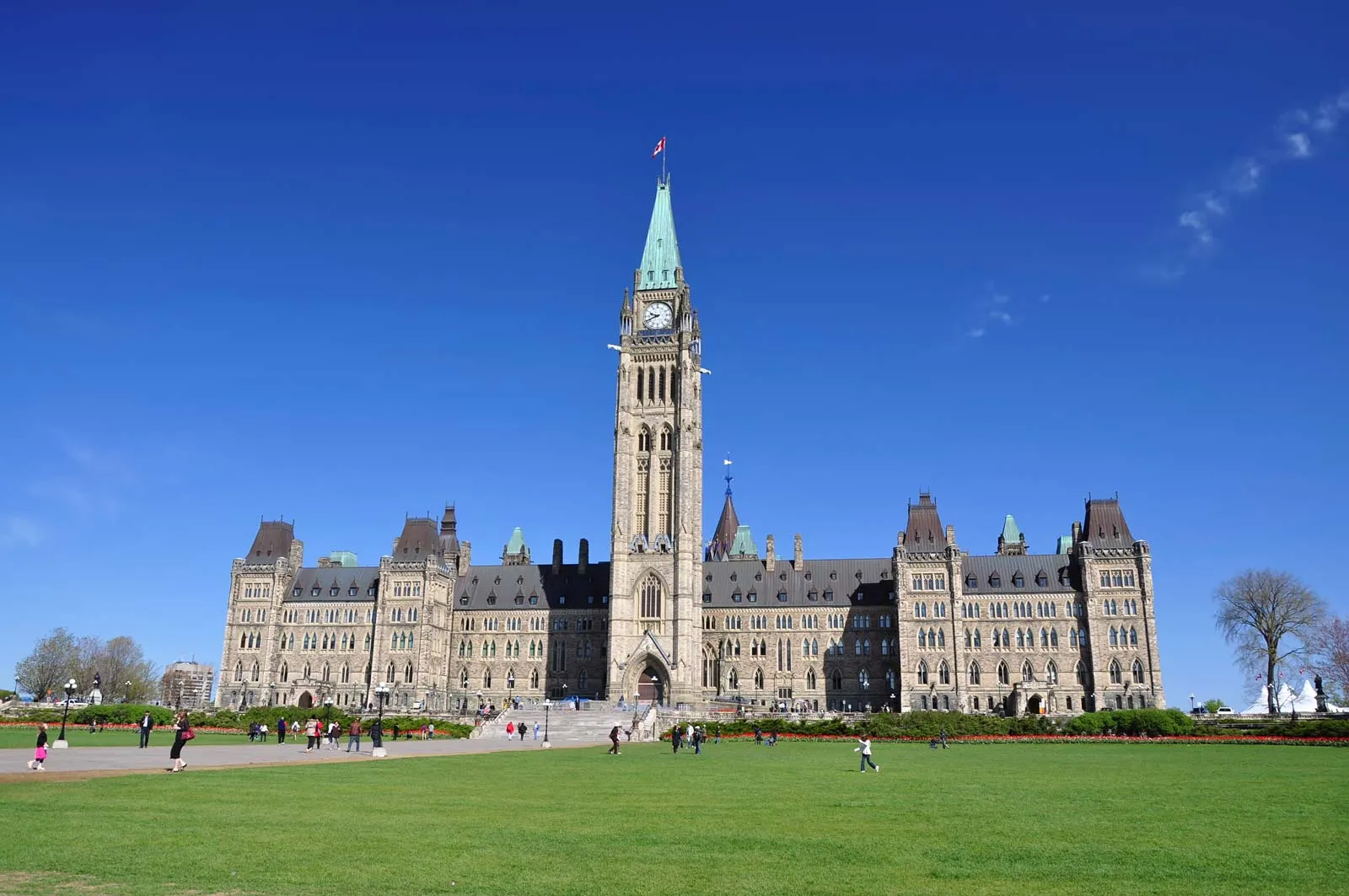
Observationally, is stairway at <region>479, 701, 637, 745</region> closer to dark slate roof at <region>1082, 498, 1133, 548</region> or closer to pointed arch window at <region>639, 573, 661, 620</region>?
pointed arch window at <region>639, 573, 661, 620</region>

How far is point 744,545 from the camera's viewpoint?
141625mm

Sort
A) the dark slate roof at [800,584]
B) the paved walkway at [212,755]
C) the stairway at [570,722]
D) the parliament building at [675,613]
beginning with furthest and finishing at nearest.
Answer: the dark slate roof at [800,584] → the parliament building at [675,613] → the stairway at [570,722] → the paved walkway at [212,755]

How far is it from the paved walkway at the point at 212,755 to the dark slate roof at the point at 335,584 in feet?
197

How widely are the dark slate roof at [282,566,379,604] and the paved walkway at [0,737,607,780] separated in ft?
197

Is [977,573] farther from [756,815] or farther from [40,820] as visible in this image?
[40,820]

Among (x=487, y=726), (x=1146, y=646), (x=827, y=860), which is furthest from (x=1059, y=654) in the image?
(x=827, y=860)

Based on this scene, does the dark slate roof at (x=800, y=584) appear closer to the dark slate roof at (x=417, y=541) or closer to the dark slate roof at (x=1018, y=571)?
the dark slate roof at (x=1018, y=571)

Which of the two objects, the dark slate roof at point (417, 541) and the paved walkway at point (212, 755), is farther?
the dark slate roof at point (417, 541)

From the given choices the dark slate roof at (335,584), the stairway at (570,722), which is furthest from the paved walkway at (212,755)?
the dark slate roof at (335,584)

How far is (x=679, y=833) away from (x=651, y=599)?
87.7m

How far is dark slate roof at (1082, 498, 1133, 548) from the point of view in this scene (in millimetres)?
103000

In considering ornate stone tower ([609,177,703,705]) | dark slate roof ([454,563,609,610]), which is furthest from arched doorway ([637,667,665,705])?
dark slate roof ([454,563,609,610])

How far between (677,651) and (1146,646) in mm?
43370

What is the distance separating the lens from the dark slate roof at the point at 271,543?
123375 mm
